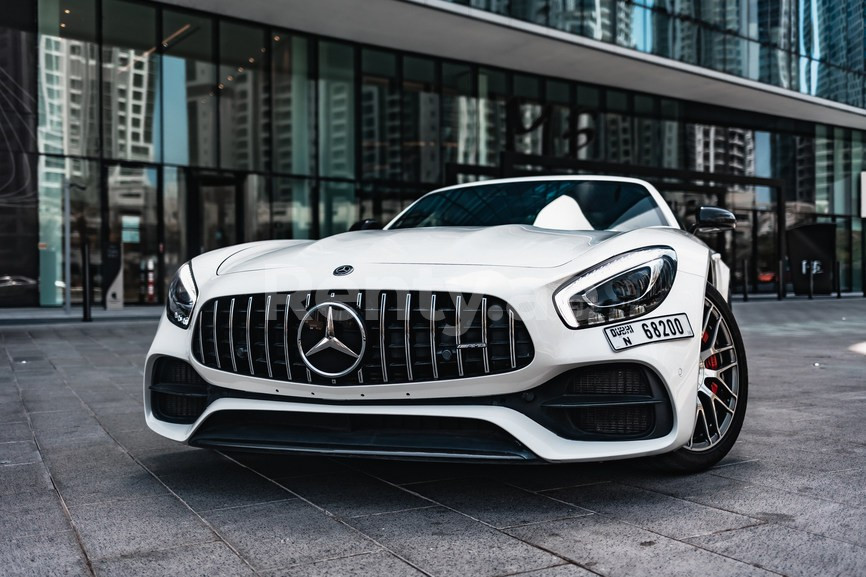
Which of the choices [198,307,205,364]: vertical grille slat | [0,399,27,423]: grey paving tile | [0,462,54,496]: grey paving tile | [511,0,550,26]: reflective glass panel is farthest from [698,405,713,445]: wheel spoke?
[511,0,550,26]: reflective glass panel

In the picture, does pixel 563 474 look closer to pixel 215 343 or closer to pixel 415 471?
pixel 415 471

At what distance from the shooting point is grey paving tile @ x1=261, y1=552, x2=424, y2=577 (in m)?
2.29

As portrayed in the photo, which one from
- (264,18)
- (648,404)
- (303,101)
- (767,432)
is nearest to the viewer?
(648,404)

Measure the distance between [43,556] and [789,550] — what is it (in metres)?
2.18

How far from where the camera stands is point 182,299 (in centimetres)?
350

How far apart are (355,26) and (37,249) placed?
328 inches

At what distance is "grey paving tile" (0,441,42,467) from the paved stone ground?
1cm

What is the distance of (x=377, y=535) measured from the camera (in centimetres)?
263

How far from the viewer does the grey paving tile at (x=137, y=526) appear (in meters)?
2.58

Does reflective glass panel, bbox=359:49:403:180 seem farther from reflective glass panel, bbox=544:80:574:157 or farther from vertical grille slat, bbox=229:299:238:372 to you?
vertical grille slat, bbox=229:299:238:372

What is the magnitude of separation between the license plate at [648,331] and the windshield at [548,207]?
119 cm

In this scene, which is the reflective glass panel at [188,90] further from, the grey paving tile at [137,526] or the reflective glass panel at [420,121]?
the grey paving tile at [137,526]

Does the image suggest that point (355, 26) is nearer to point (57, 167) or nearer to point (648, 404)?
point (57, 167)

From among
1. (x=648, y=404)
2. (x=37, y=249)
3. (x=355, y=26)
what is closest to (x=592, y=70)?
(x=355, y=26)
